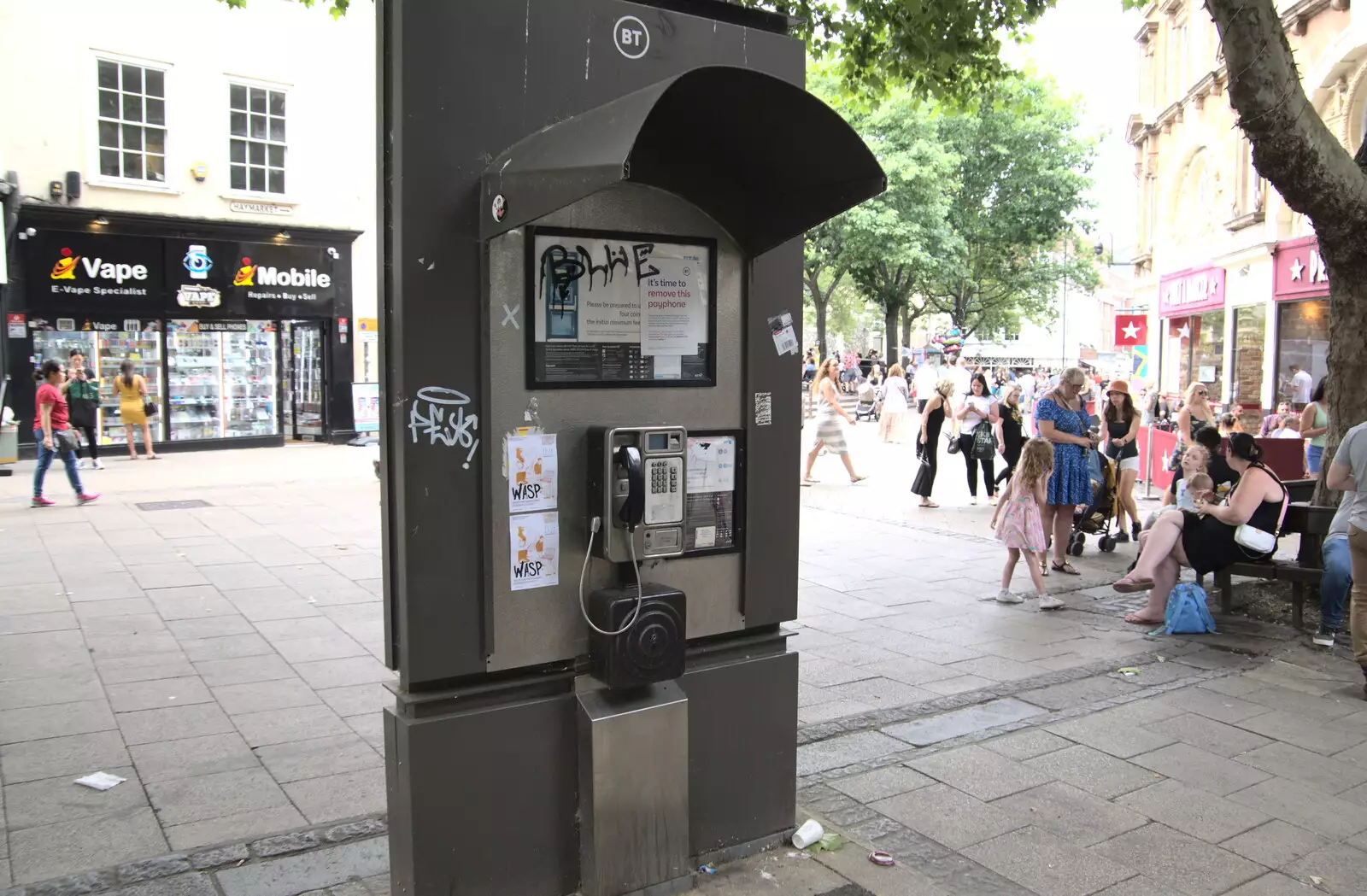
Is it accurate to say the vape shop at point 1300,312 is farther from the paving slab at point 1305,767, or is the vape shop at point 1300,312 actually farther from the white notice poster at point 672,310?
the white notice poster at point 672,310

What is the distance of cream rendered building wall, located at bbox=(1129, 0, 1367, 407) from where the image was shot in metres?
16.9

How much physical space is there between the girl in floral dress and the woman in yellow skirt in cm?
1515

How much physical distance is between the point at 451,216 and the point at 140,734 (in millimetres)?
A: 3384

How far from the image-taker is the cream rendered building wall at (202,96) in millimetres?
17109

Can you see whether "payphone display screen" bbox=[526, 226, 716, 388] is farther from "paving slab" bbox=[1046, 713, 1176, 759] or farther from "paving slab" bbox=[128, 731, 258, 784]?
"paving slab" bbox=[1046, 713, 1176, 759]

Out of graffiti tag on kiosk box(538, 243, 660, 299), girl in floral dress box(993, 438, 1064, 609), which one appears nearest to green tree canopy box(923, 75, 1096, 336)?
girl in floral dress box(993, 438, 1064, 609)

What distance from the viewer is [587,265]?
355 centimetres

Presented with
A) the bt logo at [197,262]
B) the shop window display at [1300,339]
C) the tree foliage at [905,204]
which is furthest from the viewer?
the tree foliage at [905,204]

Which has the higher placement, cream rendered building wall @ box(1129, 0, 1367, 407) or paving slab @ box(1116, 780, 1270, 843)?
cream rendered building wall @ box(1129, 0, 1367, 407)

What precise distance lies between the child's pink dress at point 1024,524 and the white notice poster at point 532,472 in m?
5.09

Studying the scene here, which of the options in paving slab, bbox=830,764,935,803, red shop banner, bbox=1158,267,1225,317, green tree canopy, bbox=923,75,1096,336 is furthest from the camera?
green tree canopy, bbox=923,75,1096,336

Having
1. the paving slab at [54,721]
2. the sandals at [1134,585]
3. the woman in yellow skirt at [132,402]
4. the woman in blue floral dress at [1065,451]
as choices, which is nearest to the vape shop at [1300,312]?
the woman in blue floral dress at [1065,451]

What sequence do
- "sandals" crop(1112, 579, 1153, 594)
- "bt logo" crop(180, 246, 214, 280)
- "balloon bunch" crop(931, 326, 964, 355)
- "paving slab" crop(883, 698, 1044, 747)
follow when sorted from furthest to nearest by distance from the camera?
"balloon bunch" crop(931, 326, 964, 355) → "bt logo" crop(180, 246, 214, 280) → "sandals" crop(1112, 579, 1153, 594) → "paving slab" crop(883, 698, 1044, 747)

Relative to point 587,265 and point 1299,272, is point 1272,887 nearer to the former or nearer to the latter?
point 587,265
